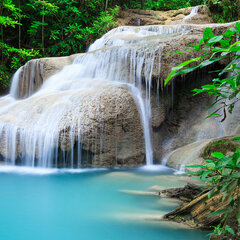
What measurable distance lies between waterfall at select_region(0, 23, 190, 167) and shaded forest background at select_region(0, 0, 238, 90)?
5.13 metres

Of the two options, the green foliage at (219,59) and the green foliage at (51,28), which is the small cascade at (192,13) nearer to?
the green foliage at (51,28)

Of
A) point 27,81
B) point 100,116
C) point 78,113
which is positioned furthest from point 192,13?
point 78,113

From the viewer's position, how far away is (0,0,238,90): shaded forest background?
39.1ft

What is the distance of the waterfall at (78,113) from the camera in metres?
5.46

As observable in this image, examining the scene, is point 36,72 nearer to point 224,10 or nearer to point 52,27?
point 52,27

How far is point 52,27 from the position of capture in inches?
532

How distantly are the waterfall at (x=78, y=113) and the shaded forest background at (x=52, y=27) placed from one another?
513cm

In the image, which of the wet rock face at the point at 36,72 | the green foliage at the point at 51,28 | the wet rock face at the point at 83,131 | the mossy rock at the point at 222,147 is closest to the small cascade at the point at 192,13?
the green foliage at the point at 51,28

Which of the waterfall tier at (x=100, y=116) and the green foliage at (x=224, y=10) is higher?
the green foliage at (x=224, y=10)

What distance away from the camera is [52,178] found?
14.9 ft

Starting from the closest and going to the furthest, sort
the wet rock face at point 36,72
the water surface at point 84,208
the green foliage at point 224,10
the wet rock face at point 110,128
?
the water surface at point 84,208 → the wet rock face at point 110,128 → the wet rock face at point 36,72 → the green foliage at point 224,10

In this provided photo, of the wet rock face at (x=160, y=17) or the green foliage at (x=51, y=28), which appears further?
the wet rock face at (x=160, y=17)

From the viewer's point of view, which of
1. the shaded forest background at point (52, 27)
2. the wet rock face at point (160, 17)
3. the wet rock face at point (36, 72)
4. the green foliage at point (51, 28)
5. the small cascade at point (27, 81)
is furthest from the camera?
the wet rock face at point (160, 17)

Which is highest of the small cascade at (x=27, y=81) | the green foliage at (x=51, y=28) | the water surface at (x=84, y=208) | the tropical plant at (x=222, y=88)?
the green foliage at (x=51, y=28)
